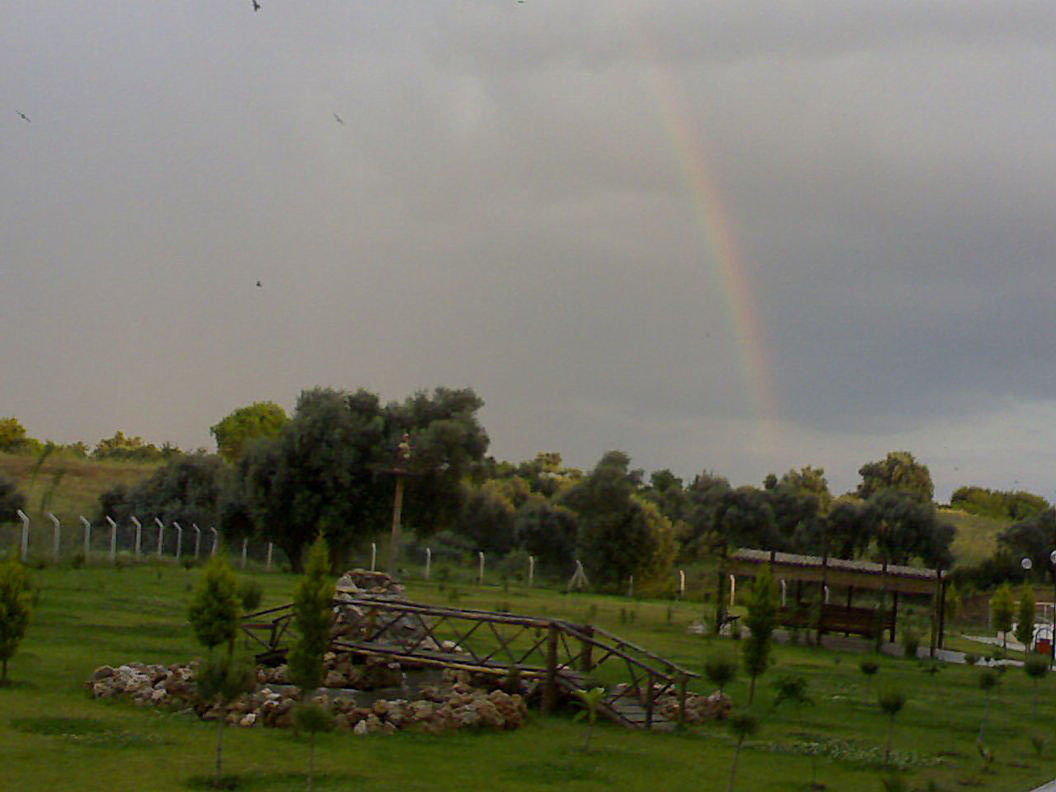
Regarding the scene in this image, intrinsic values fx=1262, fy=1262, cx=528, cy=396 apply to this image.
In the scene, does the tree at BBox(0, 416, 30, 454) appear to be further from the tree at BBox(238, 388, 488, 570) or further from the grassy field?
the grassy field

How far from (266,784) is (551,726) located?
20.0 feet

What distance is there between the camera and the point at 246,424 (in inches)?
4852

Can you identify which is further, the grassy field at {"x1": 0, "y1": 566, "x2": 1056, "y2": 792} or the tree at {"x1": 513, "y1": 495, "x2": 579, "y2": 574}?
the tree at {"x1": 513, "y1": 495, "x2": 579, "y2": 574}

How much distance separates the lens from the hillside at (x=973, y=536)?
78.2m

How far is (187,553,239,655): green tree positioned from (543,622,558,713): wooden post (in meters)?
4.75

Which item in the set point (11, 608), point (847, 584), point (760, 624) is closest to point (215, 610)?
point (11, 608)

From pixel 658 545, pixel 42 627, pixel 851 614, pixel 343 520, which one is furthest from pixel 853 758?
pixel 658 545

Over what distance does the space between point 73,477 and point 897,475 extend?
73.2 metres

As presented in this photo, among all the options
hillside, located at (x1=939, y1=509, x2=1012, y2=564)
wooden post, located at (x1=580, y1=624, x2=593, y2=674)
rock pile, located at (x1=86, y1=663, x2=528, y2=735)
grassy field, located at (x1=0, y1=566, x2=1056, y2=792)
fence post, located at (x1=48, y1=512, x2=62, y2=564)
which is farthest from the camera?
hillside, located at (x1=939, y1=509, x2=1012, y2=564)

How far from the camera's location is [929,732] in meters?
20.3

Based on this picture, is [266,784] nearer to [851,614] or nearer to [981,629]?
[851,614]

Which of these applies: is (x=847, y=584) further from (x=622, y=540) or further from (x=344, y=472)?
(x=622, y=540)

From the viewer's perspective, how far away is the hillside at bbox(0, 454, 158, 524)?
67.9 metres

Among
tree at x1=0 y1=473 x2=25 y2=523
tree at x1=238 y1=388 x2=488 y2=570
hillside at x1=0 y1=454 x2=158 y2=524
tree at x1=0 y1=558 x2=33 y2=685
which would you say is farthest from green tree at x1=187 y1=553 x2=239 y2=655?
hillside at x1=0 y1=454 x2=158 y2=524
